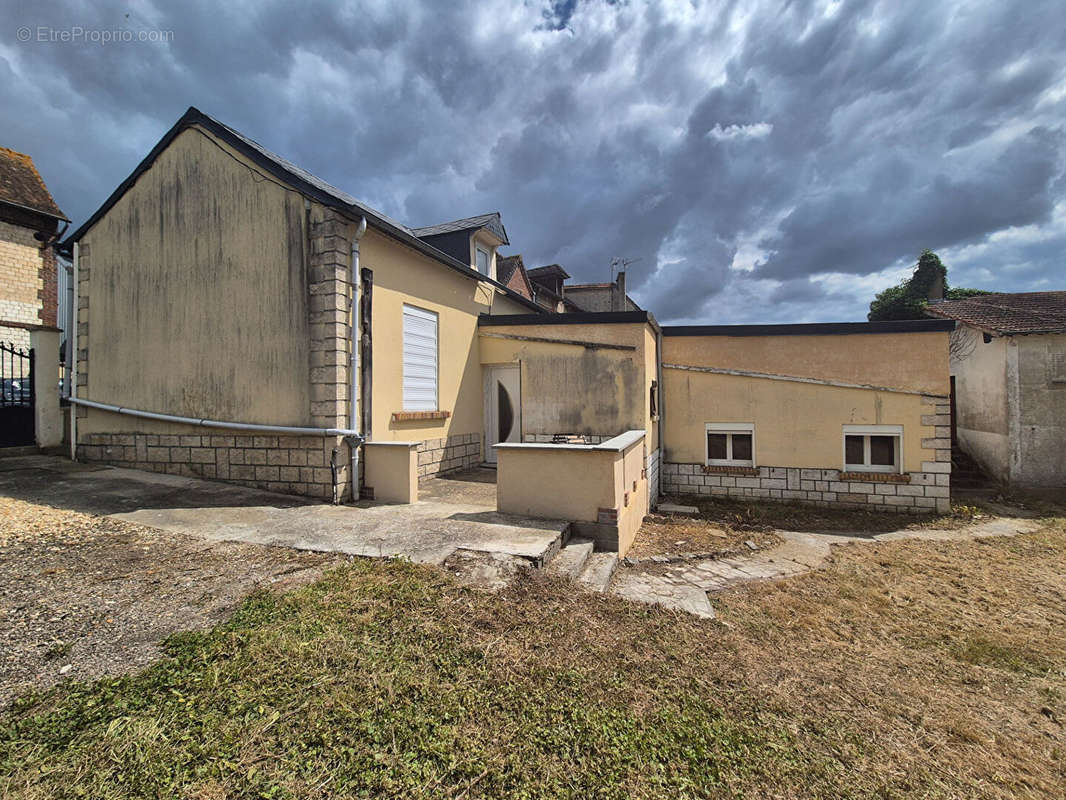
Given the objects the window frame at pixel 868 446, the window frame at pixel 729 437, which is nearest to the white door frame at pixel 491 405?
the window frame at pixel 729 437

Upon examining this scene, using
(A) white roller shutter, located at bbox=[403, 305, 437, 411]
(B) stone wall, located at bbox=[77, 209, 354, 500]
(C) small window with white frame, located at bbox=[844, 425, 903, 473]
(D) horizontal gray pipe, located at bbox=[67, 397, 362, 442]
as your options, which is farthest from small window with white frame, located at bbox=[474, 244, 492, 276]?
(C) small window with white frame, located at bbox=[844, 425, 903, 473]

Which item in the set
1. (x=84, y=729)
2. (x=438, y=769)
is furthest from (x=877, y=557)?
(x=84, y=729)

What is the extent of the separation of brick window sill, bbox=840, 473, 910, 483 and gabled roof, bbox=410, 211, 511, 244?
9.59 m

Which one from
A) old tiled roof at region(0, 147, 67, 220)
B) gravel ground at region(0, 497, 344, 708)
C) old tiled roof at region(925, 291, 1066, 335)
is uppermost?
old tiled roof at region(0, 147, 67, 220)

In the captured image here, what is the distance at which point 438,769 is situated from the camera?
1.87m

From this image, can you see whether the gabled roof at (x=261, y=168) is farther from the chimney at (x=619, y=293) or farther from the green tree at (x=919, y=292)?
the green tree at (x=919, y=292)

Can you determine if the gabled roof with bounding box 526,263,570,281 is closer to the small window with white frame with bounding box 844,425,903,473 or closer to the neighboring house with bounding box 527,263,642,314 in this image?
the neighboring house with bounding box 527,263,642,314

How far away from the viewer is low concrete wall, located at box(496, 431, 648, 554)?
485 centimetres

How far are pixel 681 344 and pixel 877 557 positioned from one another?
16.1ft

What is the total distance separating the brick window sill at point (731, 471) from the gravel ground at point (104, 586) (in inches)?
289

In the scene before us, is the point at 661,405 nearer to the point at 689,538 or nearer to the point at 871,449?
the point at 689,538

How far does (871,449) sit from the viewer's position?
836 cm

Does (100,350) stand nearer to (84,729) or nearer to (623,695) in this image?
(84,729)

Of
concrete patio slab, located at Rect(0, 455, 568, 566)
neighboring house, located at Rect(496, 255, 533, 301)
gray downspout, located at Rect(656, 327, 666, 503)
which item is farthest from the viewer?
neighboring house, located at Rect(496, 255, 533, 301)
